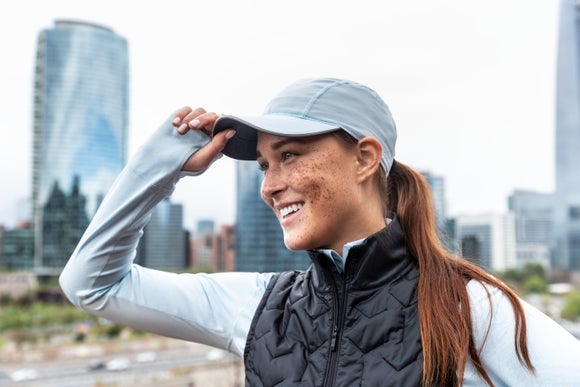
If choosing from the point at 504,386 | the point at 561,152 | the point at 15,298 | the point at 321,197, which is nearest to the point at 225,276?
the point at 321,197

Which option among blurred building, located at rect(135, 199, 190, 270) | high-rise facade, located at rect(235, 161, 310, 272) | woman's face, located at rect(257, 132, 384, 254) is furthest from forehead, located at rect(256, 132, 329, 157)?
blurred building, located at rect(135, 199, 190, 270)

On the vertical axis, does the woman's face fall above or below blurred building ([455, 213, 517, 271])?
above

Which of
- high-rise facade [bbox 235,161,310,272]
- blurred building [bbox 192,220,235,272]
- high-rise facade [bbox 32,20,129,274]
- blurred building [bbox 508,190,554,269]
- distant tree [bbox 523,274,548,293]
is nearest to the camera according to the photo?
high-rise facade [bbox 235,161,310,272]

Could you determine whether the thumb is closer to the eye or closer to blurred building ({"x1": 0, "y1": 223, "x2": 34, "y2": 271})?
the eye

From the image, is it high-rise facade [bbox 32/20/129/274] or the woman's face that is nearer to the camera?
the woman's face

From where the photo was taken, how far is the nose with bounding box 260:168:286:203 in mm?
652

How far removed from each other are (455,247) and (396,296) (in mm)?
179

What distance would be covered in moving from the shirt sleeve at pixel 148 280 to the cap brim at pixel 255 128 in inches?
1.7

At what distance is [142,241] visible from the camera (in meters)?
11.3

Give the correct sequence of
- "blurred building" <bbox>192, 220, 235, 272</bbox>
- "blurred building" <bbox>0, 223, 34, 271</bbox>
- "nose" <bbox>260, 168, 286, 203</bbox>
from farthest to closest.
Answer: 1. "blurred building" <bbox>0, 223, 34, 271</bbox>
2. "blurred building" <bbox>192, 220, 235, 272</bbox>
3. "nose" <bbox>260, 168, 286, 203</bbox>

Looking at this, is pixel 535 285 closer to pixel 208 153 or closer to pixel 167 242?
pixel 167 242

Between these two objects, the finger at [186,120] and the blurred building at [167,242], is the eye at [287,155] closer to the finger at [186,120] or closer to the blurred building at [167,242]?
the finger at [186,120]

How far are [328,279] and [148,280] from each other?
0.25 metres

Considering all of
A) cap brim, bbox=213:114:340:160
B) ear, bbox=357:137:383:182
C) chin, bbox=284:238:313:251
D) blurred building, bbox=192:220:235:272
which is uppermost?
cap brim, bbox=213:114:340:160
